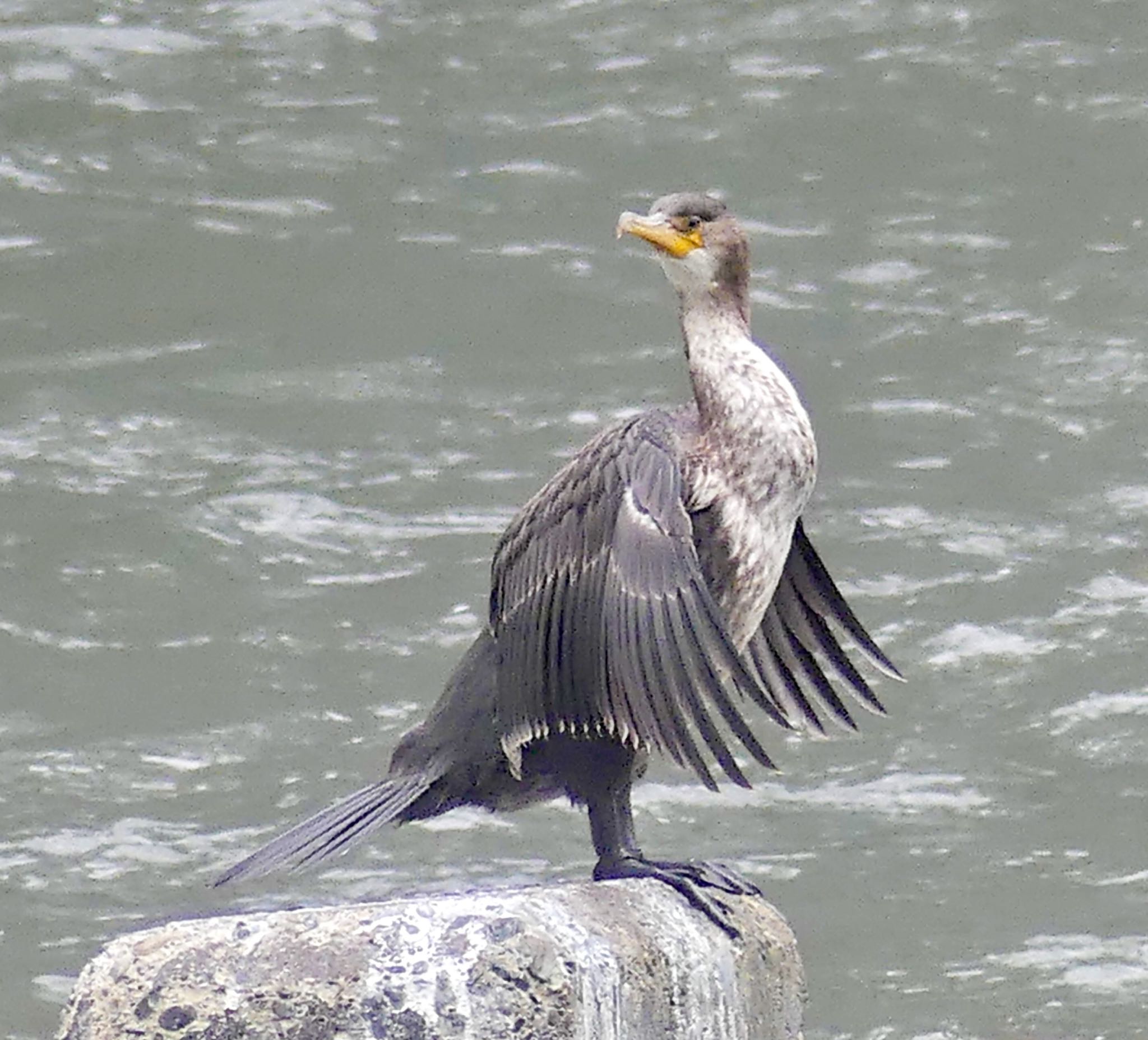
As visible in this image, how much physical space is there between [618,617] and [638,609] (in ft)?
0.15

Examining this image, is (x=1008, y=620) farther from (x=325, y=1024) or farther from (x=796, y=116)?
(x=325, y=1024)

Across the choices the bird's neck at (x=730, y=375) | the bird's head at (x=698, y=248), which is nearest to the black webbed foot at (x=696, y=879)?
the bird's neck at (x=730, y=375)

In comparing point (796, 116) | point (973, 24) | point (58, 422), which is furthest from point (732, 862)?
point (973, 24)

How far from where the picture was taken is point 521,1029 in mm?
3387

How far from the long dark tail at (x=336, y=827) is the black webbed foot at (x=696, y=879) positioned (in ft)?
1.18

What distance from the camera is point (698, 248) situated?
4.59 meters

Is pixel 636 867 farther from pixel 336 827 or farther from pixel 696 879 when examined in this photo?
pixel 336 827

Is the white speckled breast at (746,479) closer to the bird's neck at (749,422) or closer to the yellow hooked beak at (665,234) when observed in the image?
the bird's neck at (749,422)

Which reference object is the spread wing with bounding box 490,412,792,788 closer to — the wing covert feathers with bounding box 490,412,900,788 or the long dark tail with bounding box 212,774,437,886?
the wing covert feathers with bounding box 490,412,900,788

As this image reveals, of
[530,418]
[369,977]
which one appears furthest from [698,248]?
[530,418]

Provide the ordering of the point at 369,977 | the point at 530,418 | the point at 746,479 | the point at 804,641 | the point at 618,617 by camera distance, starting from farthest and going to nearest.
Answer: the point at 530,418 < the point at 804,641 < the point at 746,479 < the point at 618,617 < the point at 369,977

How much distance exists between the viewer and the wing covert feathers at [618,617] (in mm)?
4109

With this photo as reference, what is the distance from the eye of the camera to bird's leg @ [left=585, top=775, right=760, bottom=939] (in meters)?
3.99

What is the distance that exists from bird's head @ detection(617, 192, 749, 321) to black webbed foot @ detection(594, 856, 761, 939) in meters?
0.96
